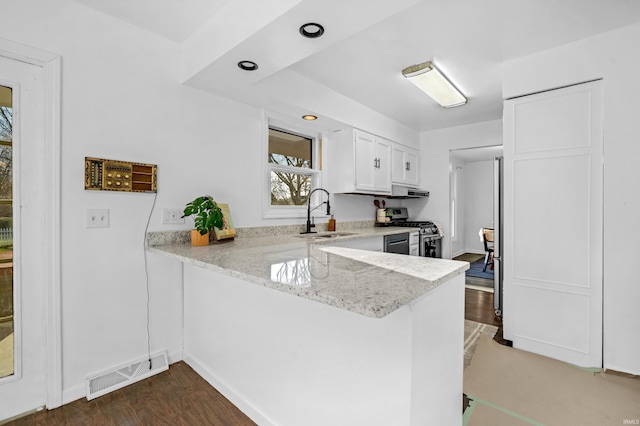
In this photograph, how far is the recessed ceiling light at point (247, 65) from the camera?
2.02m

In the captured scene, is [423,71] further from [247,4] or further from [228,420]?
[228,420]

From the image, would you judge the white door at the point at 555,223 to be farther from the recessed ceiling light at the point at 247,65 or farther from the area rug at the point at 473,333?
the recessed ceiling light at the point at 247,65

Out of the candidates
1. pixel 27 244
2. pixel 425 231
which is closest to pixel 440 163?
pixel 425 231

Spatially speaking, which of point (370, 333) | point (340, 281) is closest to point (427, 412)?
point (370, 333)

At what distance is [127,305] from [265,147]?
5.57 ft

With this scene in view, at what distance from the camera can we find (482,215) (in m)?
7.28

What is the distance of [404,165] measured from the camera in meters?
4.54

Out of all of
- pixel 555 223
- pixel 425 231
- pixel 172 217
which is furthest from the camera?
pixel 425 231

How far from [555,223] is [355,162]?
1993mm

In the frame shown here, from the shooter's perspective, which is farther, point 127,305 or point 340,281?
point 127,305

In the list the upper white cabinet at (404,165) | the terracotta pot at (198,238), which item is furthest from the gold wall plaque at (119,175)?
the upper white cabinet at (404,165)

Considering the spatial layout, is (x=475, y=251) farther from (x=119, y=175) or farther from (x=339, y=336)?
(x=119, y=175)

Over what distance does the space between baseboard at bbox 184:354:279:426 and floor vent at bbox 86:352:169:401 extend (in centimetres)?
20

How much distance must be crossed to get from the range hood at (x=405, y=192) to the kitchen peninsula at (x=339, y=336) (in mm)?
2776
